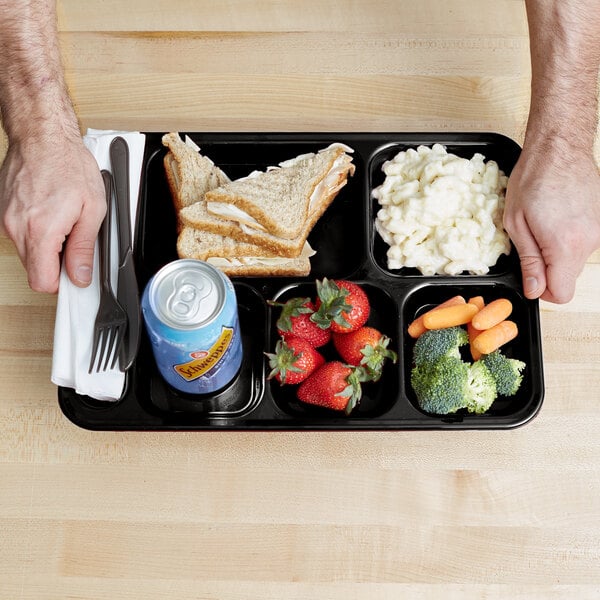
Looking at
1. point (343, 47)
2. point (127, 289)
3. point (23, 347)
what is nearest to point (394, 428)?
point (127, 289)

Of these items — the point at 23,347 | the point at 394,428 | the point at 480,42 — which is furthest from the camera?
the point at 480,42

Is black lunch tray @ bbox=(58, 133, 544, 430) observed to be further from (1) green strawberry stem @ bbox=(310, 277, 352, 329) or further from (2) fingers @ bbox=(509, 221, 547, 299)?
(1) green strawberry stem @ bbox=(310, 277, 352, 329)

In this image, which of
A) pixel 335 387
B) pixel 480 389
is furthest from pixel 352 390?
pixel 480 389

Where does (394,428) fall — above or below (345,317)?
below

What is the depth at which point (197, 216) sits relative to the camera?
173cm

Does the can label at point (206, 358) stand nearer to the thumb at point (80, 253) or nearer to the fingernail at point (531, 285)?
the thumb at point (80, 253)

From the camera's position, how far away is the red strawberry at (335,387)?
1568 mm

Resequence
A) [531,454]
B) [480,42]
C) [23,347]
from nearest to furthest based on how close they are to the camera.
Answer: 1. [531,454]
2. [23,347]
3. [480,42]

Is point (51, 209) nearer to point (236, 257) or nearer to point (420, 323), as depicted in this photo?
point (236, 257)

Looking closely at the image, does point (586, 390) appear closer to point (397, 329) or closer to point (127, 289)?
point (397, 329)

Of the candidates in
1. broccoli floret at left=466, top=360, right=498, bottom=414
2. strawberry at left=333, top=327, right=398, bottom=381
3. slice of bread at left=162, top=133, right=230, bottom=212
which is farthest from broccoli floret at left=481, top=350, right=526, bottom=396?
slice of bread at left=162, top=133, right=230, bottom=212

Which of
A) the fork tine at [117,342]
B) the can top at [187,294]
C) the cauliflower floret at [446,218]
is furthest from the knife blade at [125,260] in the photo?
the cauliflower floret at [446,218]

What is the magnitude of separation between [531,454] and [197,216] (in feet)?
3.19

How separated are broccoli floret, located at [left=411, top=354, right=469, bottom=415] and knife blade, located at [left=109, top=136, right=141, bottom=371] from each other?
2.10 feet
